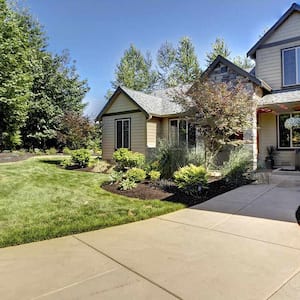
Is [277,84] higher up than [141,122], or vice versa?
[277,84]

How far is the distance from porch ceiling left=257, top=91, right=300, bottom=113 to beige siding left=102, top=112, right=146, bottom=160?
654 centimetres

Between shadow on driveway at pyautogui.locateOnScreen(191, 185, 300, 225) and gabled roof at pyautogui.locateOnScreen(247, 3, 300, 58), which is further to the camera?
gabled roof at pyautogui.locateOnScreen(247, 3, 300, 58)

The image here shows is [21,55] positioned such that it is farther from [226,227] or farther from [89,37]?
[226,227]

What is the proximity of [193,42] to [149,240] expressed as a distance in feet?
107

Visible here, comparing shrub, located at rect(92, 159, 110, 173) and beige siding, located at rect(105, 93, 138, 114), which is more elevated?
beige siding, located at rect(105, 93, 138, 114)

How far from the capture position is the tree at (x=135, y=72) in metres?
36.0

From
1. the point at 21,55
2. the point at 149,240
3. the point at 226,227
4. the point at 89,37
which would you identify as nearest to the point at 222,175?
the point at 226,227

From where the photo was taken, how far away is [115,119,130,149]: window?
54.3 feet

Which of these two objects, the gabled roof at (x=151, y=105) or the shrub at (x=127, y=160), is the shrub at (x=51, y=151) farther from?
the shrub at (x=127, y=160)

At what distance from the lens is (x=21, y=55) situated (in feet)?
57.5

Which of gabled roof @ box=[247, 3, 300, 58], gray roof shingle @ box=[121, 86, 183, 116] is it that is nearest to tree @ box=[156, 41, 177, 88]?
gray roof shingle @ box=[121, 86, 183, 116]

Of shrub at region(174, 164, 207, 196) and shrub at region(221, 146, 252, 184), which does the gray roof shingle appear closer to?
shrub at region(221, 146, 252, 184)

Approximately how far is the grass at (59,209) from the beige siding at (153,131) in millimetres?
6479

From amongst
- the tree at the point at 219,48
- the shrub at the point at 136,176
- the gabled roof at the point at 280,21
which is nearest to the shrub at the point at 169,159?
the shrub at the point at 136,176
